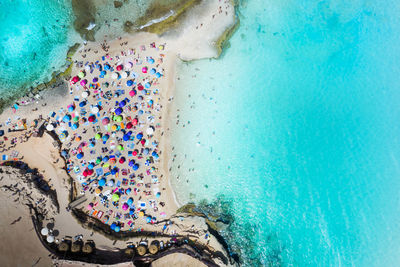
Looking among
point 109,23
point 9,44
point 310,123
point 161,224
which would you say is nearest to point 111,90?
point 109,23

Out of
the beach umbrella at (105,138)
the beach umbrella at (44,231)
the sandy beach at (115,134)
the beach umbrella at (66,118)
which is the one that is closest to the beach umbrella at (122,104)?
the sandy beach at (115,134)

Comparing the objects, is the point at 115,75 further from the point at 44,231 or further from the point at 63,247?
the point at 63,247

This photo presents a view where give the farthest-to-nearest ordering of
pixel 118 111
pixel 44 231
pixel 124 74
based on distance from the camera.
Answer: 1. pixel 124 74
2. pixel 118 111
3. pixel 44 231

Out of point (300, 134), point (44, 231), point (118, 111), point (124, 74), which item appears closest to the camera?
point (44, 231)

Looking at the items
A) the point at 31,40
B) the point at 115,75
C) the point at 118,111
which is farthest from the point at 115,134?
the point at 31,40

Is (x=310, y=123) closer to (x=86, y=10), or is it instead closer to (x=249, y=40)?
(x=249, y=40)

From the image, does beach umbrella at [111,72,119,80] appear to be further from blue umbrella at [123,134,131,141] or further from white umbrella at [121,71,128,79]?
blue umbrella at [123,134,131,141]

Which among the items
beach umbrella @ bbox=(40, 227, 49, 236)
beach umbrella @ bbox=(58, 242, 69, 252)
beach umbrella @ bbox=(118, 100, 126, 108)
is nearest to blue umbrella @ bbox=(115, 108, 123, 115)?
beach umbrella @ bbox=(118, 100, 126, 108)
